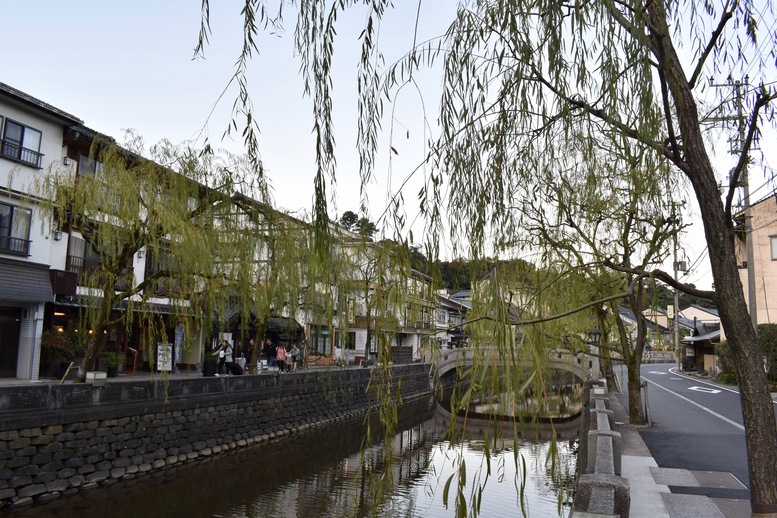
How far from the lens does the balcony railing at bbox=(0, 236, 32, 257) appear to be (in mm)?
16859

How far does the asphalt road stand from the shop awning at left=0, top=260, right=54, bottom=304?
53.9 feet

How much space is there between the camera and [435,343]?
3416 mm

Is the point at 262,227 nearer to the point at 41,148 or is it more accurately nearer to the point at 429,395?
the point at 41,148

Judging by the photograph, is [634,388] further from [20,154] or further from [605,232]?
[20,154]

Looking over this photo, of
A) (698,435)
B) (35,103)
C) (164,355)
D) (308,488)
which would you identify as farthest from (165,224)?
(698,435)

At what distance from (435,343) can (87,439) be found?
981 centimetres

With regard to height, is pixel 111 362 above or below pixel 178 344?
below

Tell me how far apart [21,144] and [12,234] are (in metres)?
2.70

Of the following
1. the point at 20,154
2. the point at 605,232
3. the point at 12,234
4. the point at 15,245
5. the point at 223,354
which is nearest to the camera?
the point at 605,232

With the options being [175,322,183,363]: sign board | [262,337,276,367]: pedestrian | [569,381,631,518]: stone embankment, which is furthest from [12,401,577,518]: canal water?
[175,322,183,363]: sign board

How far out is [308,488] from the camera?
11875mm

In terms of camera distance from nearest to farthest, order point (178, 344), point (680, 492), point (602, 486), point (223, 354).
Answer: point (602, 486)
point (680, 492)
point (223, 354)
point (178, 344)

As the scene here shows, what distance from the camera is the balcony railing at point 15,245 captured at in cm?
1686

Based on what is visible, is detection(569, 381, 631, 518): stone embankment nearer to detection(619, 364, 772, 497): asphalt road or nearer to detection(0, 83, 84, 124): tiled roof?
detection(619, 364, 772, 497): asphalt road
